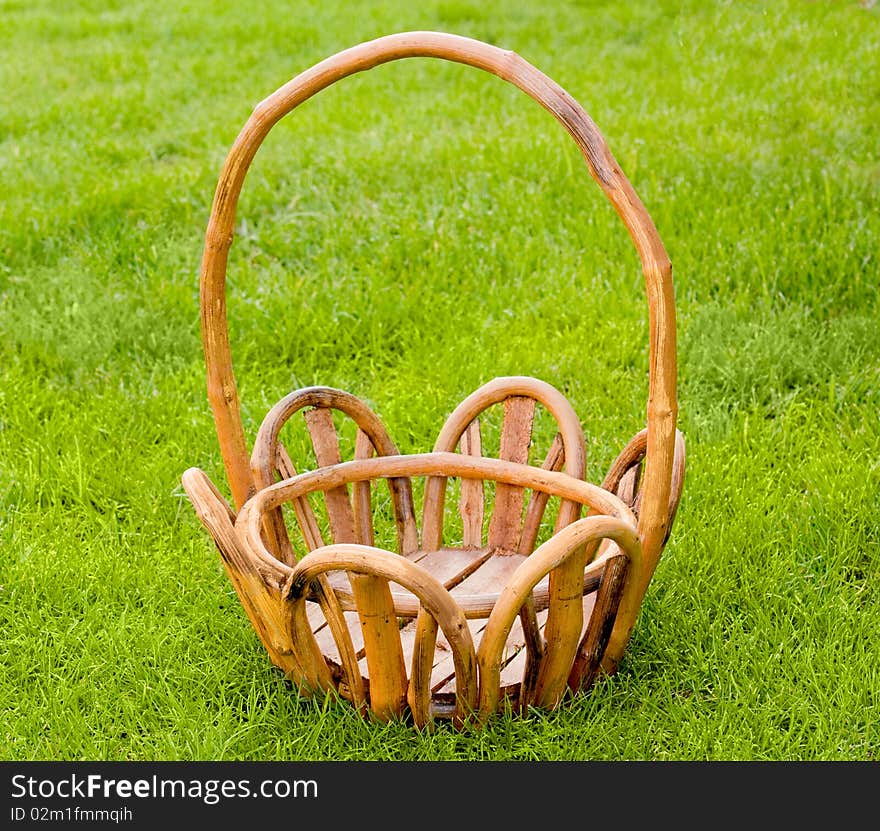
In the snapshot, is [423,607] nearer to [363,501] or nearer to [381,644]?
[381,644]

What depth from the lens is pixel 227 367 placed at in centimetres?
207

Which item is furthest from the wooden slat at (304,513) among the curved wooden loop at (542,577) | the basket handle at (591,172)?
the curved wooden loop at (542,577)

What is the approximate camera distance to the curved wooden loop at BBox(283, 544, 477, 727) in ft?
5.29

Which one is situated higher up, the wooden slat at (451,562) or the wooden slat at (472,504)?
the wooden slat at (472,504)

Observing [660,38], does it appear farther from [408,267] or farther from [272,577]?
[272,577]

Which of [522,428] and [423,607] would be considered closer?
[423,607]

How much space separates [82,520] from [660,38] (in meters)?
4.28

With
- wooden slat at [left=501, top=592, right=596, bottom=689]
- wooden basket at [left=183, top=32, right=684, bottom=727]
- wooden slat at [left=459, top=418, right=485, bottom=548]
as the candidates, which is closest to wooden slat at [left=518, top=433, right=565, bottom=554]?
wooden basket at [left=183, top=32, right=684, bottom=727]

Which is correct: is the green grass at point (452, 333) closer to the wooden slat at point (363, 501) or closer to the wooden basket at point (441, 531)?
the wooden basket at point (441, 531)

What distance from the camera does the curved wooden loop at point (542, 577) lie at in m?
1.67

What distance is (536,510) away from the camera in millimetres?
2287

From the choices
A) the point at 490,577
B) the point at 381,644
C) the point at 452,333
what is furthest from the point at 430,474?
the point at 452,333

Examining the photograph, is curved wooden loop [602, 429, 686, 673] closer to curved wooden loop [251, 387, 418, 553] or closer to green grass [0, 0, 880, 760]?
green grass [0, 0, 880, 760]

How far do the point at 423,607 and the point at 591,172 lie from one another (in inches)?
27.8
